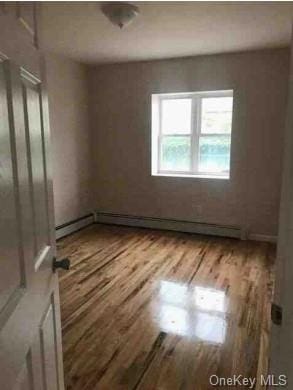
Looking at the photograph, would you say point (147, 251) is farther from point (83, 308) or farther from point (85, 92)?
point (85, 92)

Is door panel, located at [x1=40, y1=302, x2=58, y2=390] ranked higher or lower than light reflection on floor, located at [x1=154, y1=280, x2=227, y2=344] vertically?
higher

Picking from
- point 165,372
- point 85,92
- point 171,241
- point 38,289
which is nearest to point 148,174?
point 171,241

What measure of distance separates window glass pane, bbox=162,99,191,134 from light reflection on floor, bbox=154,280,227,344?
2.56m

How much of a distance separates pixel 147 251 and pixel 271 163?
6.81ft

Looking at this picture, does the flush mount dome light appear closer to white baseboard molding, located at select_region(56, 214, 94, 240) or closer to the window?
the window

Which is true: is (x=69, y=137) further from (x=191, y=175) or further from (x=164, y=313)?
(x=164, y=313)

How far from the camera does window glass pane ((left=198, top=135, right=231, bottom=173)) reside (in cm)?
450

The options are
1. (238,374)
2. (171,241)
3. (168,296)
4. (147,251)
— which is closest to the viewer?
(238,374)

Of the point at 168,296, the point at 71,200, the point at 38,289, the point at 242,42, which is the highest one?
the point at 242,42

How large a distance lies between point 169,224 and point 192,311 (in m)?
2.38

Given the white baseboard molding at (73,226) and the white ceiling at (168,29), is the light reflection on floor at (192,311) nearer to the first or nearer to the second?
the white baseboard molding at (73,226)

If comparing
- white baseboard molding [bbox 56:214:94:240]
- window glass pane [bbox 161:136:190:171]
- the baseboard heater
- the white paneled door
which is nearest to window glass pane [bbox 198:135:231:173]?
window glass pane [bbox 161:136:190:171]

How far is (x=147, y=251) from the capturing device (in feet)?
13.0

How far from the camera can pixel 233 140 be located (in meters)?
4.28
